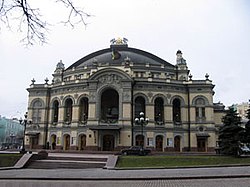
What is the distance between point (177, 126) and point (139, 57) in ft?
58.3

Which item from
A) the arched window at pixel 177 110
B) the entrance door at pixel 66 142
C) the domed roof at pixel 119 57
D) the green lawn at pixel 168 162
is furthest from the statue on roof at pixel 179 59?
the green lawn at pixel 168 162

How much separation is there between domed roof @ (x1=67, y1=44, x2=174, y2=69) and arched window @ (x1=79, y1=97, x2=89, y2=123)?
901cm

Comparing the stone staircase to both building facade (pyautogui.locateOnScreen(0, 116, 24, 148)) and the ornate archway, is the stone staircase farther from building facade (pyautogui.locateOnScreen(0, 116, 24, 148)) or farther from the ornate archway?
building facade (pyautogui.locateOnScreen(0, 116, 24, 148))

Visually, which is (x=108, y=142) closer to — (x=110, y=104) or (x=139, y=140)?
(x=139, y=140)

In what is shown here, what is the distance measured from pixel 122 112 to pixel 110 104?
18.9 ft

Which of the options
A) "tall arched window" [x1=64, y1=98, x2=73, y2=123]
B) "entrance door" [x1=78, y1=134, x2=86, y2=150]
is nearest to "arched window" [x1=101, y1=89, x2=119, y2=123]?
"entrance door" [x1=78, y1=134, x2=86, y2=150]

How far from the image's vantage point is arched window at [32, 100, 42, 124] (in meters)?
54.3

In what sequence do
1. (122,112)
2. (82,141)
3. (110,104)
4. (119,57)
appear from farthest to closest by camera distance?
1. (119,57)
2. (110,104)
3. (82,141)
4. (122,112)

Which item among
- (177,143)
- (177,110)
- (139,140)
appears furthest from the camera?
(177,110)

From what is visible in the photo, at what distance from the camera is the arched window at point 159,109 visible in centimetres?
5000

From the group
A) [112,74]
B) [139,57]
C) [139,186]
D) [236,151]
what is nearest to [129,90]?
[112,74]

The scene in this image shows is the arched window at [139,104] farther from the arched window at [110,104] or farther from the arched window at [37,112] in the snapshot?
the arched window at [37,112]

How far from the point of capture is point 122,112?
Result: 47531 mm

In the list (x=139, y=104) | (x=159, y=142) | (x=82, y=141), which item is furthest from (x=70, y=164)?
(x=139, y=104)
